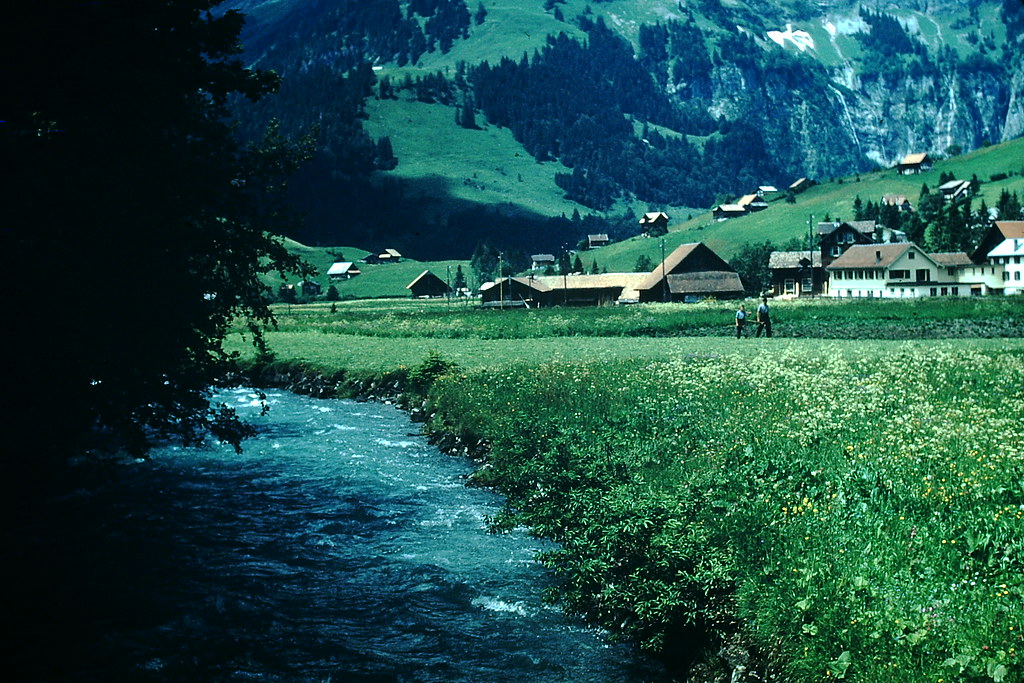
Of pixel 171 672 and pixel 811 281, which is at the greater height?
pixel 811 281

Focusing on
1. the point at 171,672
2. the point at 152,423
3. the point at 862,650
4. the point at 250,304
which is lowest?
the point at 171,672

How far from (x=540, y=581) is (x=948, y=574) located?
6.92m

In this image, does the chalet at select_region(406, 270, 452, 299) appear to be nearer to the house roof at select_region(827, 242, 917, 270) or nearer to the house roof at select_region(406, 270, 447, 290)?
the house roof at select_region(406, 270, 447, 290)

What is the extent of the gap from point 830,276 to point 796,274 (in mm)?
6115

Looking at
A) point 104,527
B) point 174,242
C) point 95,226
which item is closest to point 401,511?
point 104,527

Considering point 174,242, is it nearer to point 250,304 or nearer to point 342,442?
point 250,304

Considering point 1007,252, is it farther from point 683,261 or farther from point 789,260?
point 683,261

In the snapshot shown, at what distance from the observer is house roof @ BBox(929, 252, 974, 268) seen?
120750 mm

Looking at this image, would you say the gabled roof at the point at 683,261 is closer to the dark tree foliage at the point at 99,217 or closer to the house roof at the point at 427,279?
the house roof at the point at 427,279

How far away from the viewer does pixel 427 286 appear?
639ft

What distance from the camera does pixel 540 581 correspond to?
14648 millimetres

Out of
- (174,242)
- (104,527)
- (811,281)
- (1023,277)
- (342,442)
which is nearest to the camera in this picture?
(174,242)

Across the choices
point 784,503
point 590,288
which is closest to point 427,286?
point 590,288

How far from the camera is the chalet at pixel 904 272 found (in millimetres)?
118312
